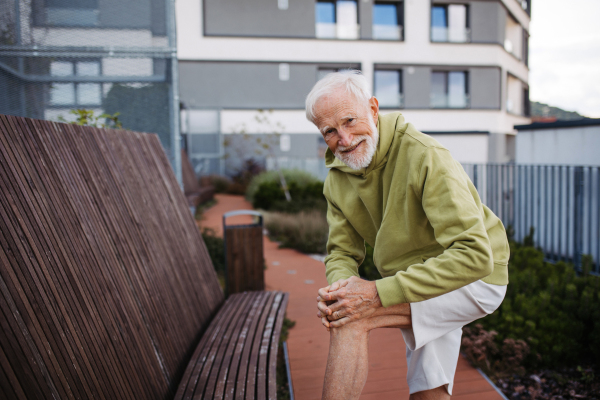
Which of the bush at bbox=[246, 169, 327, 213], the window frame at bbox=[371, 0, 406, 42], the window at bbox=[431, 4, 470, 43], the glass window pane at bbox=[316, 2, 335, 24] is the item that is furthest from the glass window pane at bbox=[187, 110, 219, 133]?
the window at bbox=[431, 4, 470, 43]

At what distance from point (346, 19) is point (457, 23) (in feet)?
19.6

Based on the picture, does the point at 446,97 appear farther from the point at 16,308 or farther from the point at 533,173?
the point at 16,308

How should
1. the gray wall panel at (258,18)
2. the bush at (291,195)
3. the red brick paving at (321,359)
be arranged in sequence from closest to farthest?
the red brick paving at (321,359) → the bush at (291,195) → the gray wall panel at (258,18)

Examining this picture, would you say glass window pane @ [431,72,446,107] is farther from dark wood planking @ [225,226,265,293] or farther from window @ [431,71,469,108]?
dark wood planking @ [225,226,265,293]

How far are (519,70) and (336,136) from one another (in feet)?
97.5

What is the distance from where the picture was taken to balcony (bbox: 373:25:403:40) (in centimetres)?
2298

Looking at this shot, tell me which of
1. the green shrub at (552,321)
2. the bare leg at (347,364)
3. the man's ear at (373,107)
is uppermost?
the man's ear at (373,107)

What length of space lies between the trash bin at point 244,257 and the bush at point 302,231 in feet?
10.7

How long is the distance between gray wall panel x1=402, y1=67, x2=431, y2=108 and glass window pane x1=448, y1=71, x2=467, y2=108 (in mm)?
1483

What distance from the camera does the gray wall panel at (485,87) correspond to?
23719 mm

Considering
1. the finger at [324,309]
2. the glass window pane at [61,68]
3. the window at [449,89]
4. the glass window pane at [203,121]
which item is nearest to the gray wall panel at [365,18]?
the window at [449,89]

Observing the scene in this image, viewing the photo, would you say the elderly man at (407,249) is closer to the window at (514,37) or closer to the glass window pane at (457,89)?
the glass window pane at (457,89)

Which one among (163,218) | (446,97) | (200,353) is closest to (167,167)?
(163,218)

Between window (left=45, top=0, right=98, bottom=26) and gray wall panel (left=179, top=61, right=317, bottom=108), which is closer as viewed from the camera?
window (left=45, top=0, right=98, bottom=26)
